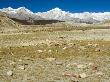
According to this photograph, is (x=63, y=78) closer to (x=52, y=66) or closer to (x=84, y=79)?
(x=84, y=79)

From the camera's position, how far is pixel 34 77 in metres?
16.4

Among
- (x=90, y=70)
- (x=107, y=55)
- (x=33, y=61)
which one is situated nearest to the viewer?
(x=90, y=70)

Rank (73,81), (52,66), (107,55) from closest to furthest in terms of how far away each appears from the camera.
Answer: (73,81) → (52,66) → (107,55)

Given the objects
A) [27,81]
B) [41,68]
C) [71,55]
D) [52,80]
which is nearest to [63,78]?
[52,80]

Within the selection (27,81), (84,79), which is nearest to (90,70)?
(84,79)

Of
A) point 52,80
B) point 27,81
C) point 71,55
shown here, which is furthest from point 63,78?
point 71,55

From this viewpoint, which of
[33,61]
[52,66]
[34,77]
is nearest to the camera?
[34,77]

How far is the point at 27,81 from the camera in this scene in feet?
51.2

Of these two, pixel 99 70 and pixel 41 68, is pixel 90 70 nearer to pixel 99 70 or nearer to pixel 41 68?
pixel 99 70

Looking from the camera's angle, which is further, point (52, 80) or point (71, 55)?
point (71, 55)

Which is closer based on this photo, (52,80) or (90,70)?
(52,80)

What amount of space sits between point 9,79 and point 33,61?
225 inches

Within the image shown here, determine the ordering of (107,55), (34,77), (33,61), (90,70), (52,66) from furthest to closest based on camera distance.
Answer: (107,55), (33,61), (52,66), (90,70), (34,77)

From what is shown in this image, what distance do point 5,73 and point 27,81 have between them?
2.15 meters
